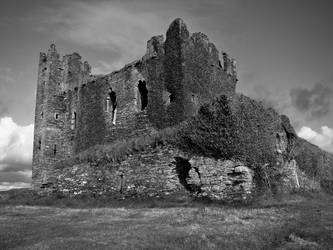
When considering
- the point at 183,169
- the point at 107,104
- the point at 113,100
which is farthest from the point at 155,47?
the point at 183,169

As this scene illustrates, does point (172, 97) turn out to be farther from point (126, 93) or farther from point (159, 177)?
point (159, 177)

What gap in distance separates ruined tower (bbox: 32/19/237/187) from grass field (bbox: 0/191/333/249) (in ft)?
34.2

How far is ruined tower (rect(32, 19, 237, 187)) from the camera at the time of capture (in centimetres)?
2330

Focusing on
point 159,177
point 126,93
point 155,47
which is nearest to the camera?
point 159,177

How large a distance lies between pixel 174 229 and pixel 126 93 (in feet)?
57.9

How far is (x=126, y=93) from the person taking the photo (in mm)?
26422

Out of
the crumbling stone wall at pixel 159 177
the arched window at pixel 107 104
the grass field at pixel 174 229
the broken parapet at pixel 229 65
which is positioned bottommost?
the grass field at pixel 174 229

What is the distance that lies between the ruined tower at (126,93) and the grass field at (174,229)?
10421mm

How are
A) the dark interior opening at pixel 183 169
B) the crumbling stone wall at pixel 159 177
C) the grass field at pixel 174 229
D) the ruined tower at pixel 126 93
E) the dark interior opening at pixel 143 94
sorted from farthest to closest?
the dark interior opening at pixel 143 94 → the ruined tower at pixel 126 93 → the dark interior opening at pixel 183 169 → the crumbling stone wall at pixel 159 177 → the grass field at pixel 174 229

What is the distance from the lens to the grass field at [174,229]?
8.36m

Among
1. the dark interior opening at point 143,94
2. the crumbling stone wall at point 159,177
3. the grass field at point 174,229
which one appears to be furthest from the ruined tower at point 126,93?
the grass field at point 174,229

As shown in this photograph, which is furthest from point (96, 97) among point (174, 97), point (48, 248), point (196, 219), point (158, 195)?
point (48, 248)

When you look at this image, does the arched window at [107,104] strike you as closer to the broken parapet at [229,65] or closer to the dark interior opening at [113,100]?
the dark interior opening at [113,100]

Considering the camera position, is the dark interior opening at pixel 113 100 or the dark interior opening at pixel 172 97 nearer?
the dark interior opening at pixel 172 97
